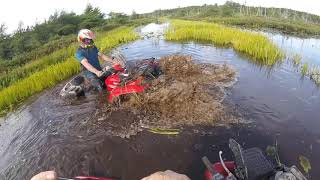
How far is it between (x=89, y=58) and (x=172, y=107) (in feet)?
9.48

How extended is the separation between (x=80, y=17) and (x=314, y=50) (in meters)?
26.1

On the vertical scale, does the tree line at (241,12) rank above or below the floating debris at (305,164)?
above

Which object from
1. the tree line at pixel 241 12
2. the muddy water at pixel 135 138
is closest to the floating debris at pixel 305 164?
the muddy water at pixel 135 138

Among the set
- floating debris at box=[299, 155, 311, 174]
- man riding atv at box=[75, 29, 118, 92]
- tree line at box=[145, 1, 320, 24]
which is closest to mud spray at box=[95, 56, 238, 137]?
man riding atv at box=[75, 29, 118, 92]

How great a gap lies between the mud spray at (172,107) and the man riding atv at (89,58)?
94 cm

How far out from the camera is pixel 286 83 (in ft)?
29.5

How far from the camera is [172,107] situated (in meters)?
7.08

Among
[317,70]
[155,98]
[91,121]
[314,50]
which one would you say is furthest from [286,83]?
[314,50]

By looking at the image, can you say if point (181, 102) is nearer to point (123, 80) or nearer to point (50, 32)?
point (123, 80)

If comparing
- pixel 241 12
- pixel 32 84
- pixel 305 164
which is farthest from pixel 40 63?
pixel 241 12

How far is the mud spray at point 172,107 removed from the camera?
6.49 metres

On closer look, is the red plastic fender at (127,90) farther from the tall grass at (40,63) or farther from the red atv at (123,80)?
the tall grass at (40,63)

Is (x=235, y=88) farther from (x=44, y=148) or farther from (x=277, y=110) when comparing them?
(x=44, y=148)

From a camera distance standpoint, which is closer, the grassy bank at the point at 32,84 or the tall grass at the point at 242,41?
the grassy bank at the point at 32,84
